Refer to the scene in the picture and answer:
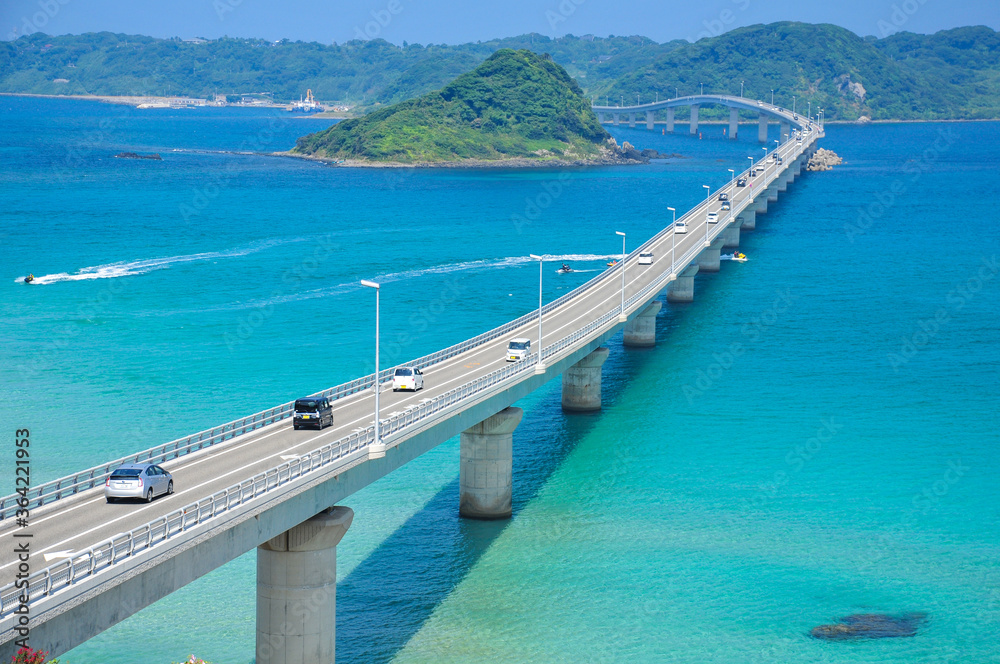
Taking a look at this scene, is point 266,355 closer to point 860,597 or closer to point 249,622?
point 249,622

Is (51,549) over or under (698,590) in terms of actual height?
over

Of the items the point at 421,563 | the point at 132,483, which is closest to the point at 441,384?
the point at 421,563

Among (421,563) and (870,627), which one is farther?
(421,563)

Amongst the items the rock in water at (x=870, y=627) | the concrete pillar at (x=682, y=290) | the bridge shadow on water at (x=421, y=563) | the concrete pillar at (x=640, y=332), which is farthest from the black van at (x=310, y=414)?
the concrete pillar at (x=682, y=290)

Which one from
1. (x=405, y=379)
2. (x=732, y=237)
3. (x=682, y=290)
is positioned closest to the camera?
(x=405, y=379)

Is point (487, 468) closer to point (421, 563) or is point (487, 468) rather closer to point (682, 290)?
point (421, 563)

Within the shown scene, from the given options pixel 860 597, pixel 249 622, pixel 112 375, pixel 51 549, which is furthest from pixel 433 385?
pixel 112 375

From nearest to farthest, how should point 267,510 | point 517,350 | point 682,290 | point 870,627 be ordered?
point 267,510, point 870,627, point 517,350, point 682,290
